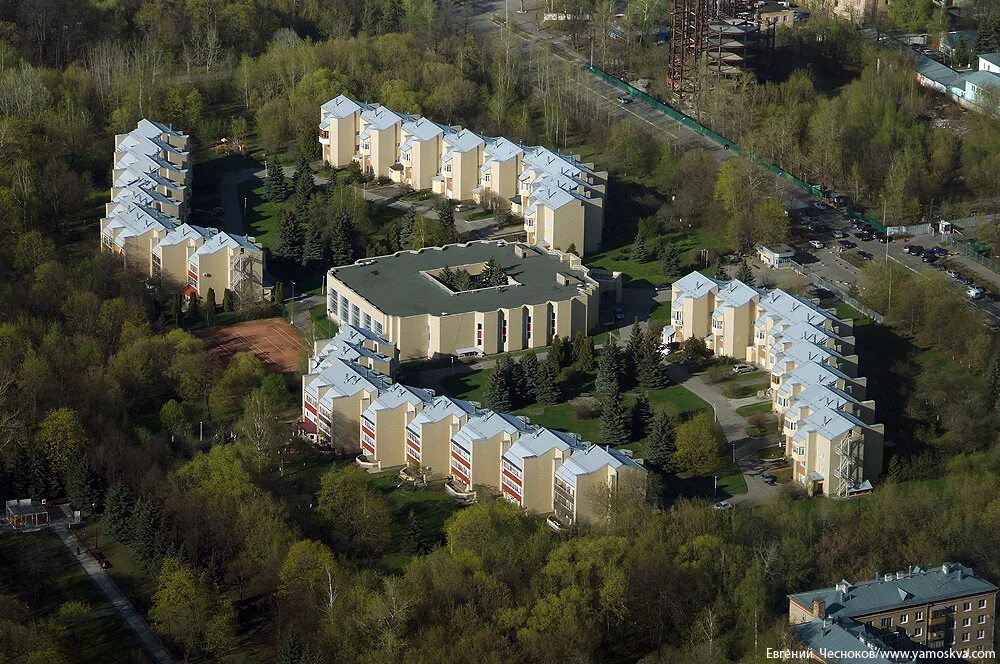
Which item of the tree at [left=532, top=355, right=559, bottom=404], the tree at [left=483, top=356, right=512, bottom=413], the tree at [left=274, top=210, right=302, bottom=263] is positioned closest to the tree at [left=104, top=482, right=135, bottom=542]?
the tree at [left=483, top=356, right=512, bottom=413]

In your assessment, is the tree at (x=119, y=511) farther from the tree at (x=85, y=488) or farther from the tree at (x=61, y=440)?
the tree at (x=61, y=440)

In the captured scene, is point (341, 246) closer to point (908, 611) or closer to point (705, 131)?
point (705, 131)

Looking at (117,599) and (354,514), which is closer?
(117,599)

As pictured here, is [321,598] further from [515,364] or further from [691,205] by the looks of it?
[691,205]

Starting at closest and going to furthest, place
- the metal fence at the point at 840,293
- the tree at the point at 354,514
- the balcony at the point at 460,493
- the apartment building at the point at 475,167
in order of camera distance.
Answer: the tree at the point at 354,514
the balcony at the point at 460,493
the metal fence at the point at 840,293
the apartment building at the point at 475,167

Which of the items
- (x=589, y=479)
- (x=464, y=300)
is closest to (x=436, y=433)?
(x=589, y=479)

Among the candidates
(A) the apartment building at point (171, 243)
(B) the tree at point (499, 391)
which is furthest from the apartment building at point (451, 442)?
(A) the apartment building at point (171, 243)

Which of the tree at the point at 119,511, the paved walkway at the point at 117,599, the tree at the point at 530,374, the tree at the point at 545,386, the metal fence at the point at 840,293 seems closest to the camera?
the paved walkway at the point at 117,599
